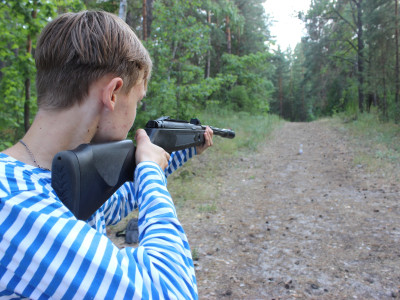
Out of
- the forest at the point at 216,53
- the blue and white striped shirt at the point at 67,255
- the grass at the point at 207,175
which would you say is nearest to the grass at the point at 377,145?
the forest at the point at 216,53

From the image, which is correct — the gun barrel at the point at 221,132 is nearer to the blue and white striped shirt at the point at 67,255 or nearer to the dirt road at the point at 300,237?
the dirt road at the point at 300,237

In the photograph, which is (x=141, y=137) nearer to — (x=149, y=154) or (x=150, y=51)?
(x=149, y=154)

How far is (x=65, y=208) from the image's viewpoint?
86cm

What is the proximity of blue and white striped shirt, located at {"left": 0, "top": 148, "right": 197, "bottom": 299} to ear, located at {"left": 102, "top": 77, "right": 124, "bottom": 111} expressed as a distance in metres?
0.35

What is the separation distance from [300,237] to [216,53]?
64.3 feet

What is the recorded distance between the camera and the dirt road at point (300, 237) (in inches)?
114

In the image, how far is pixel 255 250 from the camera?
3.67 metres

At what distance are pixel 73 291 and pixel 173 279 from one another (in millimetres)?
272

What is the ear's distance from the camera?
1076mm

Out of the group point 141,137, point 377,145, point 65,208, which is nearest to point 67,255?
point 65,208

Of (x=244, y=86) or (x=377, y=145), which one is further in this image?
(x=244, y=86)

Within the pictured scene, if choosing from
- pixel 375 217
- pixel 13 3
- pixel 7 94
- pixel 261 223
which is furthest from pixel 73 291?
pixel 7 94

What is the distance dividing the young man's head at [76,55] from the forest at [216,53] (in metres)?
4.37

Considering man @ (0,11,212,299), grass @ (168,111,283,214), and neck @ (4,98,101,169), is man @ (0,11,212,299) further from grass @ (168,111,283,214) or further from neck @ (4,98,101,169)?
grass @ (168,111,283,214)
